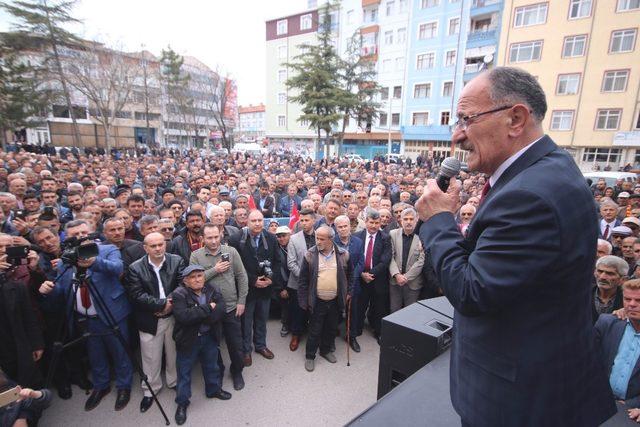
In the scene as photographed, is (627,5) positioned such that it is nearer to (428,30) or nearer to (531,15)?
(531,15)

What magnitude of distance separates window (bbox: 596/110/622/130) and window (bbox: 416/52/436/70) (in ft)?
46.9

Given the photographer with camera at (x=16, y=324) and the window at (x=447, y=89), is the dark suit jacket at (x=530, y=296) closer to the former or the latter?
the photographer with camera at (x=16, y=324)

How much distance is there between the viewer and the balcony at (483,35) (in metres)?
27.2

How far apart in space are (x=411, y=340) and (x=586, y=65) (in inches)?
1187

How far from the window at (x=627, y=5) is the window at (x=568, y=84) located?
4.38 meters

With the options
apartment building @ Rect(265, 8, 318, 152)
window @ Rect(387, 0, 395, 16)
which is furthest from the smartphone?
apartment building @ Rect(265, 8, 318, 152)

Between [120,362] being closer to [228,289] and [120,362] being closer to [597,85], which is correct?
[228,289]

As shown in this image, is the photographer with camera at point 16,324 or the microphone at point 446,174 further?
the photographer with camera at point 16,324

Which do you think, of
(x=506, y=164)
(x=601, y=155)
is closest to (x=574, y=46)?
(x=601, y=155)

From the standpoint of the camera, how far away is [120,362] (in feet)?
11.5

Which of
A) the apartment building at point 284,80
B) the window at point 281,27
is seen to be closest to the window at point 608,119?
the apartment building at point 284,80

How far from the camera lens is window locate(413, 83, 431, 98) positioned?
32.0 meters

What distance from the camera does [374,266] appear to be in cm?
474

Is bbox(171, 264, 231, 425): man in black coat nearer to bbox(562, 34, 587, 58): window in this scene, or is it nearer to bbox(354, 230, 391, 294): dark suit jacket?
bbox(354, 230, 391, 294): dark suit jacket
